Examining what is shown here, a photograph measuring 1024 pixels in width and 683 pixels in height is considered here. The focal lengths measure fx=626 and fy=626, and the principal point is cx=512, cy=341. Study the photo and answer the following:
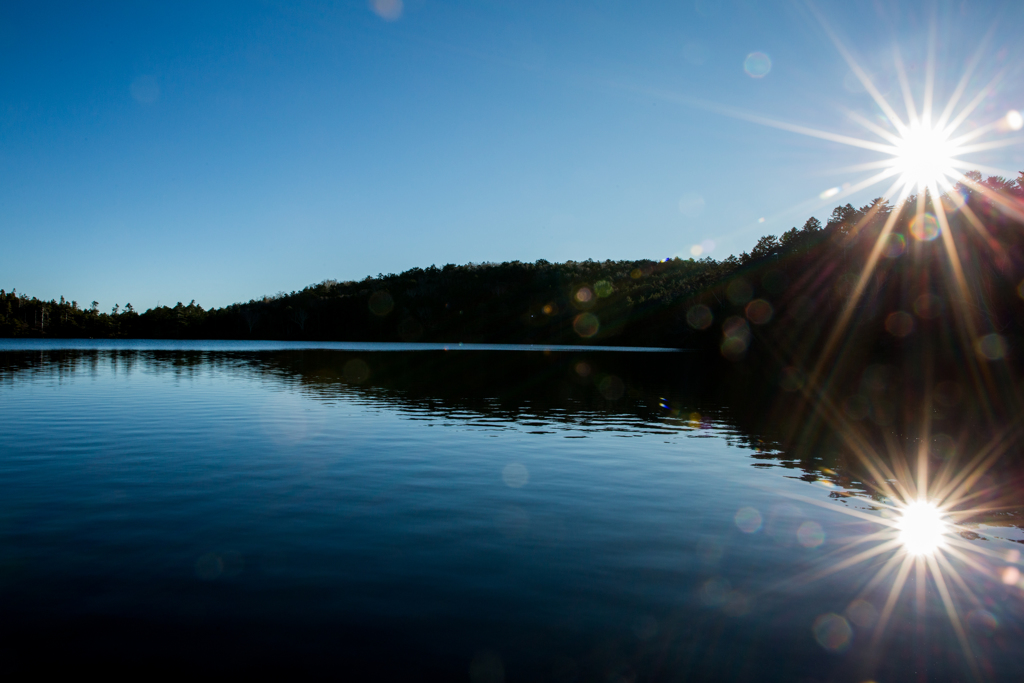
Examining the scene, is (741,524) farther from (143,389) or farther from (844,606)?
(143,389)

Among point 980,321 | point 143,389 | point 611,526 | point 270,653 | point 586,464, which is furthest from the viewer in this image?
point 980,321

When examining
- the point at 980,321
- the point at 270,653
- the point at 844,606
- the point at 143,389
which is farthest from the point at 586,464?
the point at 980,321

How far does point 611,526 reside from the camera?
14.5 m

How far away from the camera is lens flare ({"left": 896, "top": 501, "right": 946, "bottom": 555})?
13.9 metres

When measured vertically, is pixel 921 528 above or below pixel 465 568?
below

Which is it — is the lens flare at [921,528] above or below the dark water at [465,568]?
below

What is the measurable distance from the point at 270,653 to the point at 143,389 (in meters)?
43.9

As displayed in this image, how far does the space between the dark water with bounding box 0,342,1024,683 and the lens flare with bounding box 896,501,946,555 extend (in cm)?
65

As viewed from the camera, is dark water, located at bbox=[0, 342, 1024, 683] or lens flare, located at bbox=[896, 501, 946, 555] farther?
lens flare, located at bbox=[896, 501, 946, 555]

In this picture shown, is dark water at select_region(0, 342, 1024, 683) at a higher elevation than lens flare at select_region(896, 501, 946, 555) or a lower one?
higher

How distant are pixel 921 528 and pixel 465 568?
11648 millimetres

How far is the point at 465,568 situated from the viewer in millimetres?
11555

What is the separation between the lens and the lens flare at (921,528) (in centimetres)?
1393

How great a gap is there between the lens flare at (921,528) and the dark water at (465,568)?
0.65 meters
